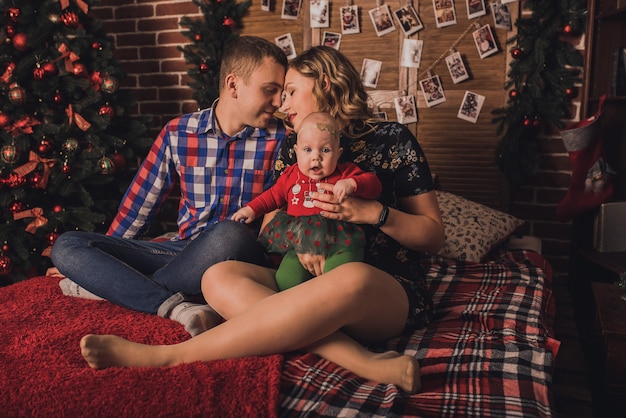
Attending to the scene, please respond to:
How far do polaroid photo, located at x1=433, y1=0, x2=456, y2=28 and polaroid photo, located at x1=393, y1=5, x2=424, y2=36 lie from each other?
0.10 meters

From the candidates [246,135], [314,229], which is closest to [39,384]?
[314,229]

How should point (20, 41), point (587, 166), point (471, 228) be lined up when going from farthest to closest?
point (20, 41), point (587, 166), point (471, 228)

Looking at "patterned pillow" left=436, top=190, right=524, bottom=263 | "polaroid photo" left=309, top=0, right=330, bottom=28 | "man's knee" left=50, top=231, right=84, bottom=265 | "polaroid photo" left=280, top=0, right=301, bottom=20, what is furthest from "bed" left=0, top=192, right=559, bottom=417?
"polaroid photo" left=280, top=0, right=301, bottom=20

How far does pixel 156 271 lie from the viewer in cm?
184

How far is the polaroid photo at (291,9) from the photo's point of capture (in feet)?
11.0

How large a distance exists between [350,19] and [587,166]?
155cm

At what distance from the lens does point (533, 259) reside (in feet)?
7.63

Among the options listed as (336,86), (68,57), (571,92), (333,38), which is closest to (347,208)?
(336,86)

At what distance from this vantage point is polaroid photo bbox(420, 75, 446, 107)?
310cm

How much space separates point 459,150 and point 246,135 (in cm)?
149

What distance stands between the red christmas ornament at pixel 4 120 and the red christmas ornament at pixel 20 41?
0.37 metres

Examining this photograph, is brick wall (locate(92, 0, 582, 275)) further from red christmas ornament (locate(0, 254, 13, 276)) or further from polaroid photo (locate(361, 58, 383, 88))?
red christmas ornament (locate(0, 254, 13, 276))

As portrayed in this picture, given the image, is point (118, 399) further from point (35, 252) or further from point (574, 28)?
point (574, 28)

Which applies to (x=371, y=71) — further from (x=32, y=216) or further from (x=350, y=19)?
(x=32, y=216)
